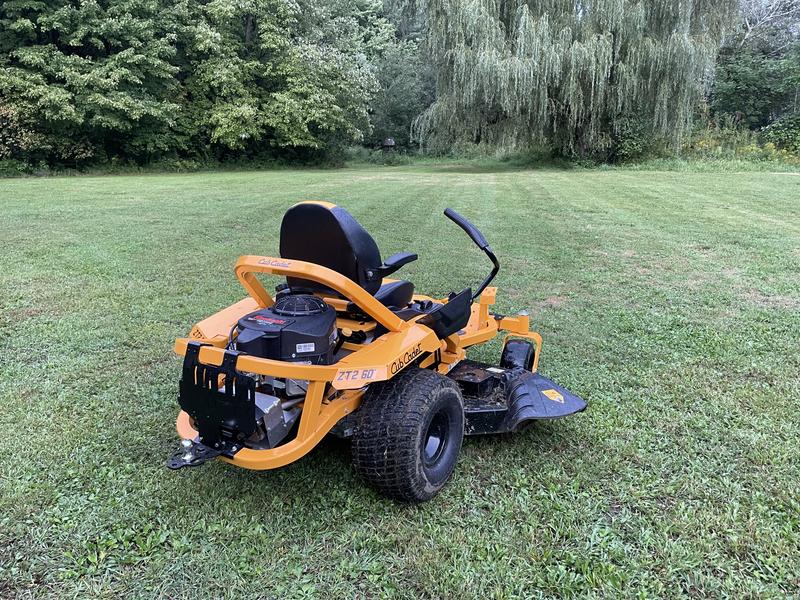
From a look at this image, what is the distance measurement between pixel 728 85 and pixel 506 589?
29.4 m

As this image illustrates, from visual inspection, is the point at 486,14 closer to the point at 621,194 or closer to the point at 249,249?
the point at 621,194

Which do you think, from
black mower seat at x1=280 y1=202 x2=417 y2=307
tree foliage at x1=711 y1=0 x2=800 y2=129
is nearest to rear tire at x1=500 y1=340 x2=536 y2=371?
black mower seat at x1=280 y1=202 x2=417 y2=307

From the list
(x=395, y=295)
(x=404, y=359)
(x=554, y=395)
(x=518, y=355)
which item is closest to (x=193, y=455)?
(x=404, y=359)

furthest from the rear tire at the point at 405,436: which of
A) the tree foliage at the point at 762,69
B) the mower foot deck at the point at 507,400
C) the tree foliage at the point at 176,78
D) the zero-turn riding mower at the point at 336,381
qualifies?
the tree foliage at the point at 762,69

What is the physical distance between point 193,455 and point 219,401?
0.72 feet

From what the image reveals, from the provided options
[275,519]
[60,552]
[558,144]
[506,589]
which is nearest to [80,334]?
[60,552]

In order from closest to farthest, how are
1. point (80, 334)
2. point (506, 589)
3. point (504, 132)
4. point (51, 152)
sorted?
point (506, 589) < point (80, 334) < point (504, 132) < point (51, 152)

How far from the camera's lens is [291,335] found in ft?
7.41

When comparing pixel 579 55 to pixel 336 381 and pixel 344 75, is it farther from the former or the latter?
pixel 336 381

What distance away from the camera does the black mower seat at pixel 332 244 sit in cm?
251

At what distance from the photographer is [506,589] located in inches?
76.1

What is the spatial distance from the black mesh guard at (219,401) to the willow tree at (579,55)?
1592cm

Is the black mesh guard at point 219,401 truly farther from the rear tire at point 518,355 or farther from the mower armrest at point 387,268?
the rear tire at point 518,355

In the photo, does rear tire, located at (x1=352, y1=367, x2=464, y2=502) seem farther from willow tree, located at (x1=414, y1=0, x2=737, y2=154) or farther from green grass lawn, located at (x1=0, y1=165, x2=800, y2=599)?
willow tree, located at (x1=414, y1=0, x2=737, y2=154)
